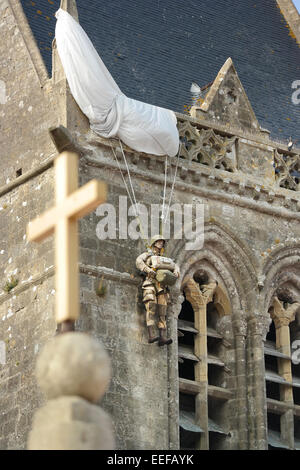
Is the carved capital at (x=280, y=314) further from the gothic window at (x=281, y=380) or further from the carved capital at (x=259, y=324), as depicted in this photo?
the carved capital at (x=259, y=324)

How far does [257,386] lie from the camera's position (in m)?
19.6

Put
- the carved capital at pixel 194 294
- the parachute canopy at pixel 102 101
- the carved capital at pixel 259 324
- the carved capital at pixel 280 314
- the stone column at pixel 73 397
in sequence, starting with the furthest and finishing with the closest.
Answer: the carved capital at pixel 280 314, the carved capital at pixel 259 324, the carved capital at pixel 194 294, the parachute canopy at pixel 102 101, the stone column at pixel 73 397

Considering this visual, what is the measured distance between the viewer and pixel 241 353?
64.8ft

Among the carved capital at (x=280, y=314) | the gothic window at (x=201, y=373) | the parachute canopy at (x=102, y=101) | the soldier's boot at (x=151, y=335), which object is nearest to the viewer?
the soldier's boot at (x=151, y=335)

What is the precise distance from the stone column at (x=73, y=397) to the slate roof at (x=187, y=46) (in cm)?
1076

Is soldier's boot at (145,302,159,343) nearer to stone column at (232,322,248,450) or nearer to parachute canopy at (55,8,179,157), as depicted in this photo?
stone column at (232,322,248,450)

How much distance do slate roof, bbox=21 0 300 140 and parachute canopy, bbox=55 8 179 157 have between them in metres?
0.83

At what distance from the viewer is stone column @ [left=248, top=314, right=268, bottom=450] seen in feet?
63.2

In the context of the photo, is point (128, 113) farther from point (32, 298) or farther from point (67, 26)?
point (32, 298)

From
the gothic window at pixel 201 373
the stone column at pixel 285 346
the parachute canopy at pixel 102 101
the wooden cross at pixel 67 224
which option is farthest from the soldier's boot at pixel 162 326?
the wooden cross at pixel 67 224

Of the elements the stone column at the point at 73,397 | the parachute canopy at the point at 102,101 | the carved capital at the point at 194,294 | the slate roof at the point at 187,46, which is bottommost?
the stone column at the point at 73,397

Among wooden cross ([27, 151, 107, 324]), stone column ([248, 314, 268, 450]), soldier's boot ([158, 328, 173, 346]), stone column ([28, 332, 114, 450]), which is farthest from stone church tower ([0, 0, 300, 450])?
stone column ([28, 332, 114, 450])

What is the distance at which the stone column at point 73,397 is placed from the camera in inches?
378
